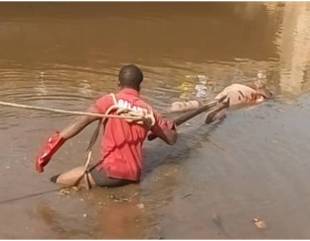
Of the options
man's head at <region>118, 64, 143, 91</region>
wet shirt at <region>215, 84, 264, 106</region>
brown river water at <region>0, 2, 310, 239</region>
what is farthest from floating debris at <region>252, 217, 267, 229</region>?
wet shirt at <region>215, 84, 264, 106</region>

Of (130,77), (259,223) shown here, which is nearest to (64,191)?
(130,77)

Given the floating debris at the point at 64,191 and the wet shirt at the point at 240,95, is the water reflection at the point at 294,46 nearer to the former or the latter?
the wet shirt at the point at 240,95

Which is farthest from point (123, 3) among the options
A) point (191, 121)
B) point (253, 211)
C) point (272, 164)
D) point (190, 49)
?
point (253, 211)

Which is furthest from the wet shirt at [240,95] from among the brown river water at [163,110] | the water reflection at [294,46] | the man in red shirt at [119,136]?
the man in red shirt at [119,136]

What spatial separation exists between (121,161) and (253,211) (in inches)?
49.0

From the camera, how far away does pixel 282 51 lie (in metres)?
13.1

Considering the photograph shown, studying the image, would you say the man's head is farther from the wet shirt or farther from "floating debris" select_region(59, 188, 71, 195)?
the wet shirt

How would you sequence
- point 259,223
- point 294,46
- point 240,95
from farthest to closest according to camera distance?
point 294,46
point 240,95
point 259,223

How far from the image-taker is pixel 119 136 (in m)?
5.83

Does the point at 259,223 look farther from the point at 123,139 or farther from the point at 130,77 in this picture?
the point at 130,77

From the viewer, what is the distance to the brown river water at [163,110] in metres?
5.61

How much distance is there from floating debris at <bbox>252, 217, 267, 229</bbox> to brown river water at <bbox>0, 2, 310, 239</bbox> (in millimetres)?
44

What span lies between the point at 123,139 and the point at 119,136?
0.16 feet

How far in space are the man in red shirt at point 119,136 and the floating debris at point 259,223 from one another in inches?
45.8
